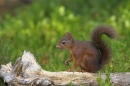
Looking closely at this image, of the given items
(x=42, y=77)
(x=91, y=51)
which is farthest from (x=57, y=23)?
(x=42, y=77)

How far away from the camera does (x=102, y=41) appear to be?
6031mm

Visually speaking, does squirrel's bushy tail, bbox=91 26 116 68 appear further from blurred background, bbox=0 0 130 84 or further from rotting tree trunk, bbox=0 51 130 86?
blurred background, bbox=0 0 130 84

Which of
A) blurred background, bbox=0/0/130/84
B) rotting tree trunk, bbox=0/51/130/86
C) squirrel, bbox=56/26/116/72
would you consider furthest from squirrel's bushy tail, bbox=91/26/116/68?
blurred background, bbox=0/0/130/84

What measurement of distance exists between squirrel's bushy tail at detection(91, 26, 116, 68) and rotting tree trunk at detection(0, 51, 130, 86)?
42cm

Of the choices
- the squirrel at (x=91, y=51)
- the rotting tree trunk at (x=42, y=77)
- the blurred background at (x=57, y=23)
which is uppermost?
the blurred background at (x=57, y=23)

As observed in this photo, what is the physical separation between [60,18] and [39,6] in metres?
1.71

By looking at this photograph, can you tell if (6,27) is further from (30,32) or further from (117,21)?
(117,21)

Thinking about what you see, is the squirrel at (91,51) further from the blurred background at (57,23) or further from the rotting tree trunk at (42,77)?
the blurred background at (57,23)

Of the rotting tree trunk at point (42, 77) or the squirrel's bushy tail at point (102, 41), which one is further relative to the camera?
the squirrel's bushy tail at point (102, 41)

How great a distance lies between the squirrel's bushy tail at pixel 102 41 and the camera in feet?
19.8

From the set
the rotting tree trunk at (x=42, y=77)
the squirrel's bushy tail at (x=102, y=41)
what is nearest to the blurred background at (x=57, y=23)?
the squirrel's bushy tail at (x=102, y=41)

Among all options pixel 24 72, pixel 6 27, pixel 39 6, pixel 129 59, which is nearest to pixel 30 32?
pixel 6 27

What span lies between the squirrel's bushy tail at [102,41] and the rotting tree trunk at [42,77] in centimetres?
42

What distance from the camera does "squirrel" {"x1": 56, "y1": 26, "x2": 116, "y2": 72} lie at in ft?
19.3
